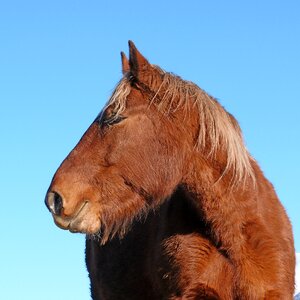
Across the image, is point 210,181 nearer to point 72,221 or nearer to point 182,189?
point 182,189

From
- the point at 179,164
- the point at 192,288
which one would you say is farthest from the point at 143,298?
the point at 179,164

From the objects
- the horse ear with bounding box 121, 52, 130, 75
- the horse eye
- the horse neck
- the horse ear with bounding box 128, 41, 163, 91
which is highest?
the horse ear with bounding box 121, 52, 130, 75

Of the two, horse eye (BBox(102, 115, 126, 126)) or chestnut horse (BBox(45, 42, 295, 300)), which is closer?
chestnut horse (BBox(45, 42, 295, 300))

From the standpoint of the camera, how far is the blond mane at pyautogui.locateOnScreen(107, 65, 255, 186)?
25.3 ft

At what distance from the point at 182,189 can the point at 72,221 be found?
1071 mm

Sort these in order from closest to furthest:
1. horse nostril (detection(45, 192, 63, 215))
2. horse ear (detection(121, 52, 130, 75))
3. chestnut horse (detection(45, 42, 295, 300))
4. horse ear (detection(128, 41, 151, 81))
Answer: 1. horse nostril (detection(45, 192, 63, 215))
2. chestnut horse (detection(45, 42, 295, 300))
3. horse ear (detection(128, 41, 151, 81))
4. horse ear (detection(121, 52, 130, 75))

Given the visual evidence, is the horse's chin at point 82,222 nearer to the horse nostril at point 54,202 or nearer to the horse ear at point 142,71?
the horse nostril at point 54,202

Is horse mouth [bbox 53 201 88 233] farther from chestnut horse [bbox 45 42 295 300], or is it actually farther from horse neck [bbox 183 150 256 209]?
horse neck [bbox 183 150 256 209]

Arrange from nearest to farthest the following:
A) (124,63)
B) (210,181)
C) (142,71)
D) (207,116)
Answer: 1. (210,181)
2. (207,116)
3. (142,71)
4. (124,63)

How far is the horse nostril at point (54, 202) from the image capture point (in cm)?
727

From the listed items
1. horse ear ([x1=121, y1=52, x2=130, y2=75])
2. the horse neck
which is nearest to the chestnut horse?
the horse neck

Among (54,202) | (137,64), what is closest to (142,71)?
(137,64)

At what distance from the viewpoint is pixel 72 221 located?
24.1ft

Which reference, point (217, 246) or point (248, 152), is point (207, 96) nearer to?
point (248, 152)
